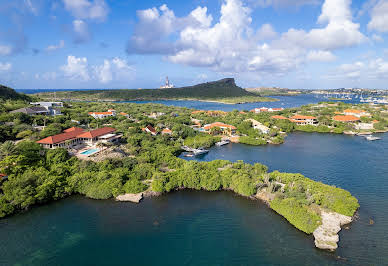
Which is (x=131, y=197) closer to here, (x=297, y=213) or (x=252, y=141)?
(x=297, y=213)

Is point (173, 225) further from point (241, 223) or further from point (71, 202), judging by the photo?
point (71, 202)

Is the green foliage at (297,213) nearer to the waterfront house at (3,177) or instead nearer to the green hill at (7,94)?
the waterfront house at (3,177)

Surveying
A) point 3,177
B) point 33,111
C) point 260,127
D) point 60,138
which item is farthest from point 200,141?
point 33,111

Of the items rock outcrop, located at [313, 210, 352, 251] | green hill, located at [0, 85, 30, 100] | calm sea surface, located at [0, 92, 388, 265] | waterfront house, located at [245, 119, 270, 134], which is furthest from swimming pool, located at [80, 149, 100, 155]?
green hill, located at [0, 85, 30, 100]

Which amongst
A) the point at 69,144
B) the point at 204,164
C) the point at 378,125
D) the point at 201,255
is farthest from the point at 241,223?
the point at 378,125

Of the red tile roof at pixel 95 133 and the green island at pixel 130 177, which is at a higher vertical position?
the red tile roof at pixel 95 133

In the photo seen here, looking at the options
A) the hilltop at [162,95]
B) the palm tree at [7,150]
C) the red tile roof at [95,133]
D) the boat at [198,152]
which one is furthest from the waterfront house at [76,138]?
the hilltop at [162,95]
